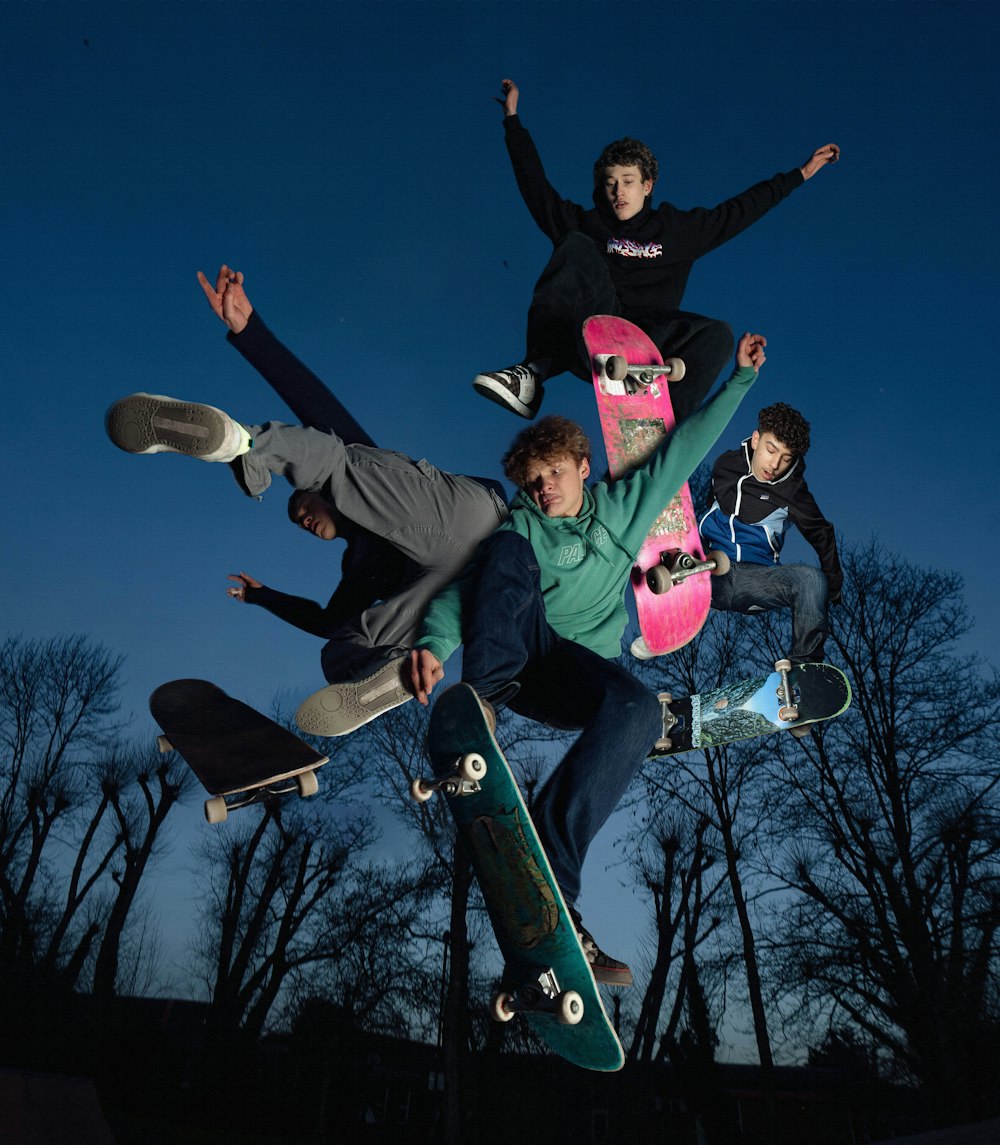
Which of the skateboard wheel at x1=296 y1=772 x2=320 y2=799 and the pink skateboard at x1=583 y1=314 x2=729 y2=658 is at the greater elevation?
the pink skateboard at x1=583 y1=314 x2=729 y2=658

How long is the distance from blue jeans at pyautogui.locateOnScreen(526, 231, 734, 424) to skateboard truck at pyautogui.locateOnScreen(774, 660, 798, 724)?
6.57 feet

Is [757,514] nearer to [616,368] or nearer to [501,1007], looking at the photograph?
[616,368]

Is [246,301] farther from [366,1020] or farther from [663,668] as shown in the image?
[366,1020]

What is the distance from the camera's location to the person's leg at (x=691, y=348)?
204 inches

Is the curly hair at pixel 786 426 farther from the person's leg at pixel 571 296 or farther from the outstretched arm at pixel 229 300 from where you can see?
the outstretched arm at pixel 229 300

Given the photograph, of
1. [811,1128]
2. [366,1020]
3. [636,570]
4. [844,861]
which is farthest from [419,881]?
[811,1128]

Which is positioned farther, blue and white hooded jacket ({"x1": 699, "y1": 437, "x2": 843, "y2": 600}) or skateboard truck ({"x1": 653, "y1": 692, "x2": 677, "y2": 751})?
skateboard truck ({"x1": 653, "y1": 692, "x2": 677, "y2": 751})

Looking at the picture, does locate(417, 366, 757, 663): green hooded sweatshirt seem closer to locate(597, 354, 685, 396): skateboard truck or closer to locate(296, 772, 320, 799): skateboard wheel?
locate(597, 354, 685, 396): skateboard truck

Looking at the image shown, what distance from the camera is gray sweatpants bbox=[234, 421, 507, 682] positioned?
3822mm

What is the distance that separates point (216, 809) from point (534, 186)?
386 cm

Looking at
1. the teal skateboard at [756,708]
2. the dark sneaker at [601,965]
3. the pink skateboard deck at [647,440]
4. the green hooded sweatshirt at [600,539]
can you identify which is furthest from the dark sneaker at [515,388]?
the dark sneaker at [601,965]

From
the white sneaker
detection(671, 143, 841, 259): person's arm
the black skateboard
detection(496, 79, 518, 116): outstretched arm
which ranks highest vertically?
detection(496, 79, 518, 116): outstretched arm

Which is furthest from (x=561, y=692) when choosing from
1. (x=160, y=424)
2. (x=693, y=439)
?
(x=160, y=424)

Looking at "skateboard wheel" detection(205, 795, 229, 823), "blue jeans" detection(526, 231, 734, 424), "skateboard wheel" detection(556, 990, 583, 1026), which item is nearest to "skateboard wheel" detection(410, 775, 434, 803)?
"skateboard wheel" detection(556, 990, 583, 1026)
